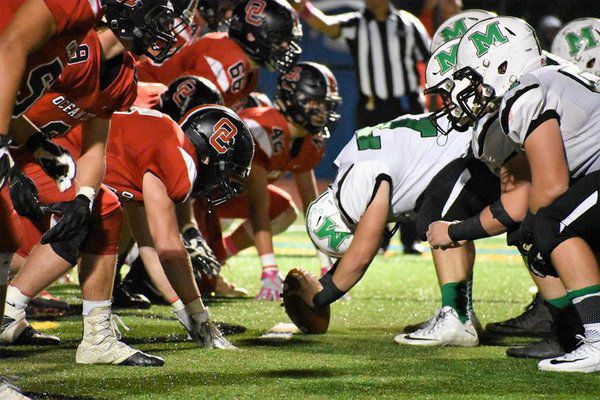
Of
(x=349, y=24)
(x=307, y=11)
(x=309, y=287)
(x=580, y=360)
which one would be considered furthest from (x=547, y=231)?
(x=349, y=24)

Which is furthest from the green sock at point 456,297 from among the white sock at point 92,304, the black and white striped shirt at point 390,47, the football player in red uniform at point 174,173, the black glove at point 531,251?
the black and white striped shirt at point 390,47

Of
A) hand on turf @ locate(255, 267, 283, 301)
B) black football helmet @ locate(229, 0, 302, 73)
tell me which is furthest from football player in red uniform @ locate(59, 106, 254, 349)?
black football helmet @ locate(229, 0, 302, 73)

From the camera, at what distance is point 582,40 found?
17.3ft

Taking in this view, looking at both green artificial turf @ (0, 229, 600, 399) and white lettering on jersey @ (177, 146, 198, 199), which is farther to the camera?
white lettering on jersey @ (177, 146, 198, 199)

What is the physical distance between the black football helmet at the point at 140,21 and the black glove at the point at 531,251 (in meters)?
1.46

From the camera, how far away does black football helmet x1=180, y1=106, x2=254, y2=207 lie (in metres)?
4.48

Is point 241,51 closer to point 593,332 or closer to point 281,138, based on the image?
point 281,138

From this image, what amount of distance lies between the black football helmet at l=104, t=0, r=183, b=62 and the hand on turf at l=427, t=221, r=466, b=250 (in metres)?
1.28

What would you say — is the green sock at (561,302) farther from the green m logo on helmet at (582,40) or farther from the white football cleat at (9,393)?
the white football cleat at (9,393)

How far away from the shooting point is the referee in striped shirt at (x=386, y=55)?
29.3 feet

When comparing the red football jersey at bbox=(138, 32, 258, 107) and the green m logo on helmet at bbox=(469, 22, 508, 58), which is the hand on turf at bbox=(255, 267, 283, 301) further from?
the green m logo on helmet at bbox=(469, 22, 508, 58)

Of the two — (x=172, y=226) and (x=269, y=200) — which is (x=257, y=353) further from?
(x=269, y=200)

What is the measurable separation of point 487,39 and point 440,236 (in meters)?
0.78

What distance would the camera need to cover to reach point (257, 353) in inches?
161
